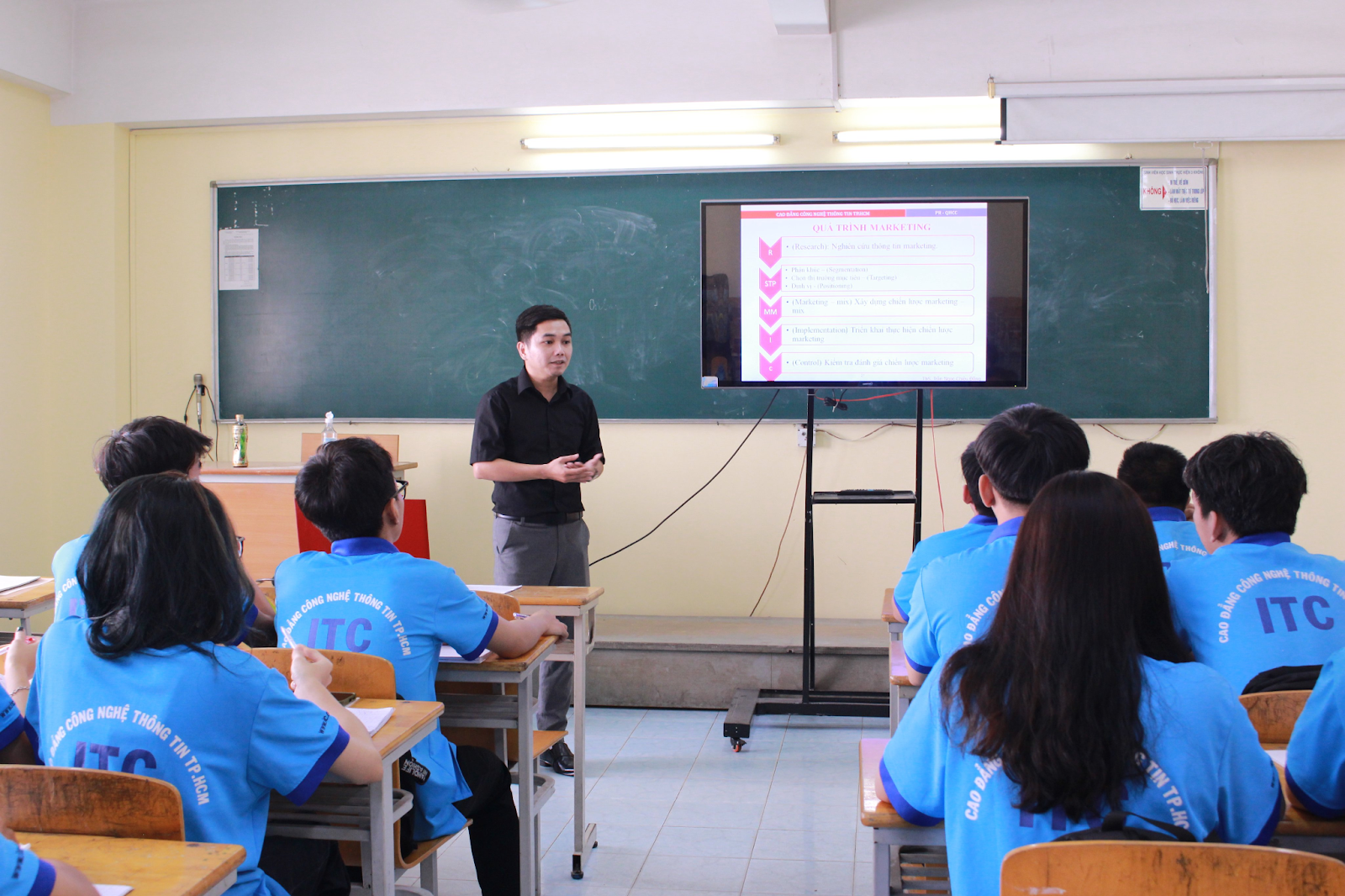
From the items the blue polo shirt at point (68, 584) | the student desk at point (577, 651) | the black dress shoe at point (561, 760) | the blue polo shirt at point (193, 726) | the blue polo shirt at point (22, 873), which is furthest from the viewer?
the black dress shoe at point (561, 760)

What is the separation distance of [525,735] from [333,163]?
383 cm

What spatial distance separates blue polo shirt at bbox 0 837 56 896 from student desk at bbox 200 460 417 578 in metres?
3.49

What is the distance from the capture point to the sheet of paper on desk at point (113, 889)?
106 centimetres

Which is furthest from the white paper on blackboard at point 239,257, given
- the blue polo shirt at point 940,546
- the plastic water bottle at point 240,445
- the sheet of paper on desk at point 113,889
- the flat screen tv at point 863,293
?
the sheet of paper on desk at point 113,889

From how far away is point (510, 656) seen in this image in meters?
2.16

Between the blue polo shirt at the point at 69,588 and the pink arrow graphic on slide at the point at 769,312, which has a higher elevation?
the pink arrow graphic on slide at the point at 769,312

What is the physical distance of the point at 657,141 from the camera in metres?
4.82

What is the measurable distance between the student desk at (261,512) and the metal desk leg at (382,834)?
9.51ft

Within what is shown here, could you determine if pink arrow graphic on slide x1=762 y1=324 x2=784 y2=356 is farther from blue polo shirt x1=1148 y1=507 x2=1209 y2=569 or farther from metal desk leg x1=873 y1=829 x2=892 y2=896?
metal desk leg x1=873 y1=829 x2=892 y2=896

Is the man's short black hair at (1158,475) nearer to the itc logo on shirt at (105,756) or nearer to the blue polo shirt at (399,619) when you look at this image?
the blue polo shirt at (399,619)

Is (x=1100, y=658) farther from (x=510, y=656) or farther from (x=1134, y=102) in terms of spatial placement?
(x=1134, y=102)

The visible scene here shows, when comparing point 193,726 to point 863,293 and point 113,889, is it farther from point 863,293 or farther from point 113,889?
point 863,293

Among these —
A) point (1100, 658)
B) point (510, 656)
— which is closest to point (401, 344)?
point (510, 656)

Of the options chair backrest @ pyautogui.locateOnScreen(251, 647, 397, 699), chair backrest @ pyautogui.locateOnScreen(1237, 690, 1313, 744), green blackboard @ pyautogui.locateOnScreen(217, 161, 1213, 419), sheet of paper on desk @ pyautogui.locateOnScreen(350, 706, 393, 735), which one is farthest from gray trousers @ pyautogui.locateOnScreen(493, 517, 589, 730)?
chair backrest @ pyautogui.locateOnScreen(1237, 690, 1313, 744)
